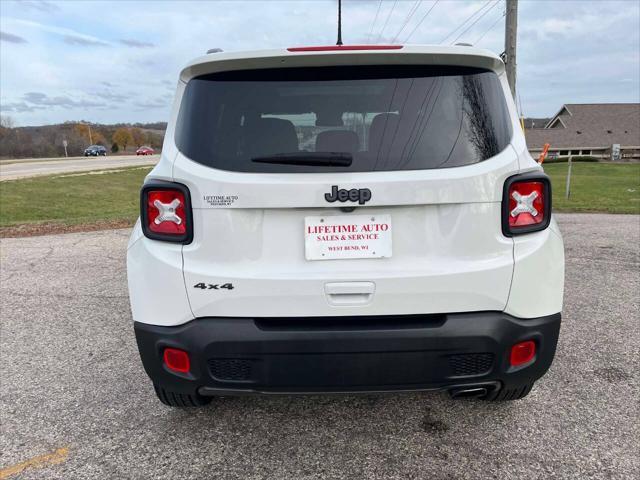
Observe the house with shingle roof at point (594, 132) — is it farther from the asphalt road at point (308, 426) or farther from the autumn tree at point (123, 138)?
the autumn tree at point (123, 138)

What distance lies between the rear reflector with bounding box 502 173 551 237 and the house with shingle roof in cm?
5242

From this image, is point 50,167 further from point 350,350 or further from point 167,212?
point 350,350

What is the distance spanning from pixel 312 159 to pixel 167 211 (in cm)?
66

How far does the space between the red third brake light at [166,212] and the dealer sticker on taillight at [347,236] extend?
0.54 meters

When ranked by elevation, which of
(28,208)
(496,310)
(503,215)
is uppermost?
(503,215)

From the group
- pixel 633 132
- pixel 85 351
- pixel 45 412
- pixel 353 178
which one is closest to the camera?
pixel 353 178

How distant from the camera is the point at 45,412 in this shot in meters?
2.80

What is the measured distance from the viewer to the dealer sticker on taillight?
197 centimetres

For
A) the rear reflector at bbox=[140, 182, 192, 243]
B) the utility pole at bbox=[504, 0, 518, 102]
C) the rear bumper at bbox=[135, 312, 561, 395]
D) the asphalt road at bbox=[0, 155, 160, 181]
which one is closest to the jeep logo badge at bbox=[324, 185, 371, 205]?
the rear bumper at bbox=[135, 312, 561, 395]

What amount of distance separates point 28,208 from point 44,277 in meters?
9.50

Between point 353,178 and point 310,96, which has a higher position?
point 310,96

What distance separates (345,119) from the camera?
6.88ft

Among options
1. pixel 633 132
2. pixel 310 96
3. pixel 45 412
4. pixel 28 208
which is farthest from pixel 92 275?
pixel 633 132

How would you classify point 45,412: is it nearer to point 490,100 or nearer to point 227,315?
point 227,315
